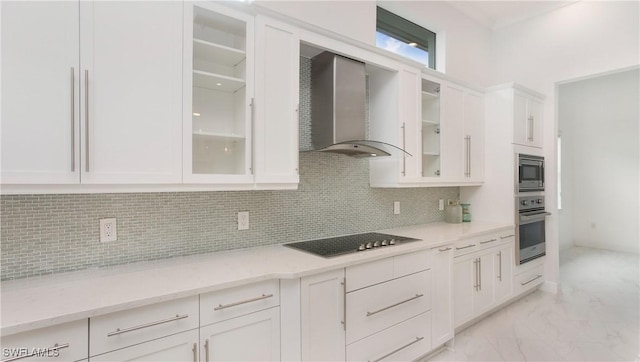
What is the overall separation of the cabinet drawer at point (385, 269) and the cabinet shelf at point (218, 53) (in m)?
1.45

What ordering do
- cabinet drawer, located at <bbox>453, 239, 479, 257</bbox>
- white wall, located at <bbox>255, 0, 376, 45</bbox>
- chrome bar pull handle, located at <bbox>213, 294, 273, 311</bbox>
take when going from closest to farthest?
1. chrome bar pull handle, located at <bbox>213, 294, 273, 311</bbox>
2. white wall, located at <bbox>255, 0, 376, 45</bbox>
3. cabinet drawer, located at <bbox>453, 239, 479, 257</bbox>

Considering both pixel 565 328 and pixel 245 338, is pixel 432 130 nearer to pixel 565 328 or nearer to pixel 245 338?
pixel 565 328

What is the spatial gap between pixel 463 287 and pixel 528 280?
4.43ft

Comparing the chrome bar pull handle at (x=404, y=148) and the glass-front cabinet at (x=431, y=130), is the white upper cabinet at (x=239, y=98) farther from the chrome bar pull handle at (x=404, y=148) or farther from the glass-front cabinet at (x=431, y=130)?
the glass-front cabinet at (x=431, y=130)

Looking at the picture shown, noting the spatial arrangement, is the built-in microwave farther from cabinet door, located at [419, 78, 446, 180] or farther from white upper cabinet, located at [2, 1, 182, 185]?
white upper cabinet, located at [2, 1, 182, 185]

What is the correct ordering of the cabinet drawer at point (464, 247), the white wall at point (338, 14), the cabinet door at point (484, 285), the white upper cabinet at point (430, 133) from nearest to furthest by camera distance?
the white wall at point (338, 14), the cabinet drawer at point (464, 247), the white upper cabinet at point (430, 133), the cabinet door at point (484, 285)

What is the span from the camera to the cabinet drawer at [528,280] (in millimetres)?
3367

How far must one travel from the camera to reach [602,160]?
5914mm

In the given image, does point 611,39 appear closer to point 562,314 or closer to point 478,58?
point 478,58

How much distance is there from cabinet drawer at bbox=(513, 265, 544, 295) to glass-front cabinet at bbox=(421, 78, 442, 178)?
1.50m

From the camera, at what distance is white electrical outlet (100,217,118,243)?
5.50 feet

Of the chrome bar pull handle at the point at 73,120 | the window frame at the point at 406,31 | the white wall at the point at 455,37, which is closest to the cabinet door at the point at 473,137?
the white wall at the point at 455,37

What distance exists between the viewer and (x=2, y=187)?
1.25 meters

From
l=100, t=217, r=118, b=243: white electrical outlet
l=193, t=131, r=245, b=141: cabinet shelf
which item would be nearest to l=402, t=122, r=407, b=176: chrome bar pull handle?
l=193, t=131, r=245, b=141: cabinet shelf
